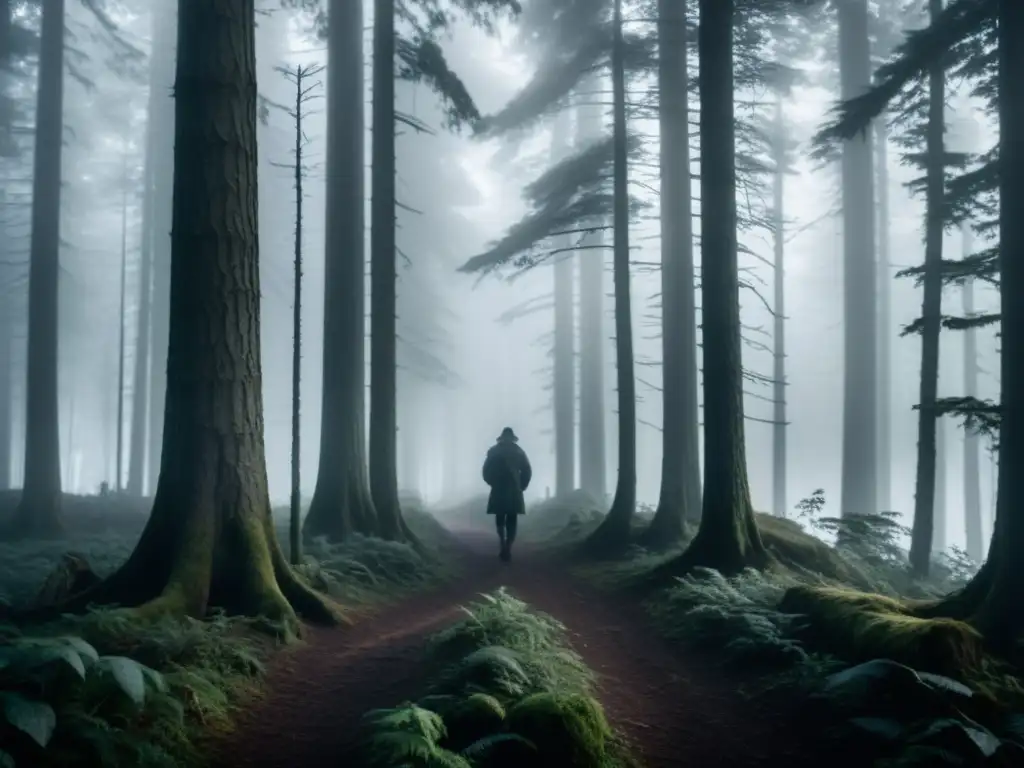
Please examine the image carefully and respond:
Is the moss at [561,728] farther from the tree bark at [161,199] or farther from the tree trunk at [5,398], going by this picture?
the tree trunk at [5,398]

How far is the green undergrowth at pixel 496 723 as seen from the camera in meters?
4.03

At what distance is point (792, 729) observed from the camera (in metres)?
5.10

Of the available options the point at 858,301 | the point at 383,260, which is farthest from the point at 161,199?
the point at 858,301

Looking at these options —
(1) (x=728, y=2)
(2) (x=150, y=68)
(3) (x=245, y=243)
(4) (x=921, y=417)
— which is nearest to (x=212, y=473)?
(3) (x=245, y=243)

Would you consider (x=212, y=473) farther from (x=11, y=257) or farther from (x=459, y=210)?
(x=11, y=257)

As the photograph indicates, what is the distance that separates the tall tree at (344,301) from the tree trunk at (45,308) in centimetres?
670

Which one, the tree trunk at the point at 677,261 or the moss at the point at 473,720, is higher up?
the tree trunk at the point at 677,261

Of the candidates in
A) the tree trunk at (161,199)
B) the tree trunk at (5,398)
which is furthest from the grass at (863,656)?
the tree trunk at (5,398)

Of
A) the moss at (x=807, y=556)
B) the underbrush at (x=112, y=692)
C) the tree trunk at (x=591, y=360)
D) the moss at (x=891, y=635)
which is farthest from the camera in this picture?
the tree trunk at (x=591, y=360)

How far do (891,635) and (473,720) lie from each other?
10.9ft

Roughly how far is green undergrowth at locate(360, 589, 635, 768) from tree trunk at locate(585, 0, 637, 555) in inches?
295

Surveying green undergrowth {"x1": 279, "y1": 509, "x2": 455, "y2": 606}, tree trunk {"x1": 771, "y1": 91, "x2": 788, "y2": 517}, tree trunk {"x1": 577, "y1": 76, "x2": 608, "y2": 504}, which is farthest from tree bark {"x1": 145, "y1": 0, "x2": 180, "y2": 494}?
tree trunk {"x1": 771, "y1": 91, "x2": 788, "y2": 517}

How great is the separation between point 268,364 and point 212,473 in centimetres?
4168

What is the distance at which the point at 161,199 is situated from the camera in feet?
84.8
